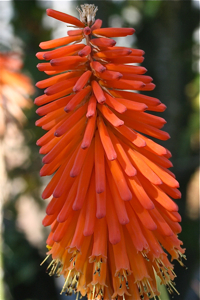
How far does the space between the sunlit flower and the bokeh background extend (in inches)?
1.2

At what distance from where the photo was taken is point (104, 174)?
3.69 ft

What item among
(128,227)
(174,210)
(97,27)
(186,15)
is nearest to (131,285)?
(128,227)

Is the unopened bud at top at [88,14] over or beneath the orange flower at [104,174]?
over

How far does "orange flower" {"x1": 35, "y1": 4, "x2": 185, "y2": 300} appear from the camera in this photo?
111 centimetres

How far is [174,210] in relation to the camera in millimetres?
1141

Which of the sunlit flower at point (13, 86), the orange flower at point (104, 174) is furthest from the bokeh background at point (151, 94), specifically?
the orange flower at point (104, 174)

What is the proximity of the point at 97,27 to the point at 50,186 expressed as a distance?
759 millimetres

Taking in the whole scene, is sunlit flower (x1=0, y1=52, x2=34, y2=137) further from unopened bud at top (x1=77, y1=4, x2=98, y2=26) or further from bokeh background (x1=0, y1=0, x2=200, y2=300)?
unopened bud at top (x1=77, y1=4, x2=98, y2=26)

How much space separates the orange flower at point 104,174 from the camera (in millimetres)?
1113

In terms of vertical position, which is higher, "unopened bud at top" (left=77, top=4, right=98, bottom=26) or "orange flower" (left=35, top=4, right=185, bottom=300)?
"unopened bud at top" (left=77, top=4, right=98, bottom=26)

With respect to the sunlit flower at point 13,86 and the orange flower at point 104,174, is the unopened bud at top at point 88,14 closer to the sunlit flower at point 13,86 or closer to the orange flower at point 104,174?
the orange flower at point 104,174

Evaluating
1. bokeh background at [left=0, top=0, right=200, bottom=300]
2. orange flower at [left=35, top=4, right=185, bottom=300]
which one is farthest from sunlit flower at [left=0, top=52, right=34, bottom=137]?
orange flower at [left=35, top=4, right=185, bottom=300]

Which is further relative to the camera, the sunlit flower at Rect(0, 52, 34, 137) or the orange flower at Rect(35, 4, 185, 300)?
the sunlit flower at Rect(0, 52, 34, 137)

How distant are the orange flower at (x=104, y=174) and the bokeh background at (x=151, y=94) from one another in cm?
240
